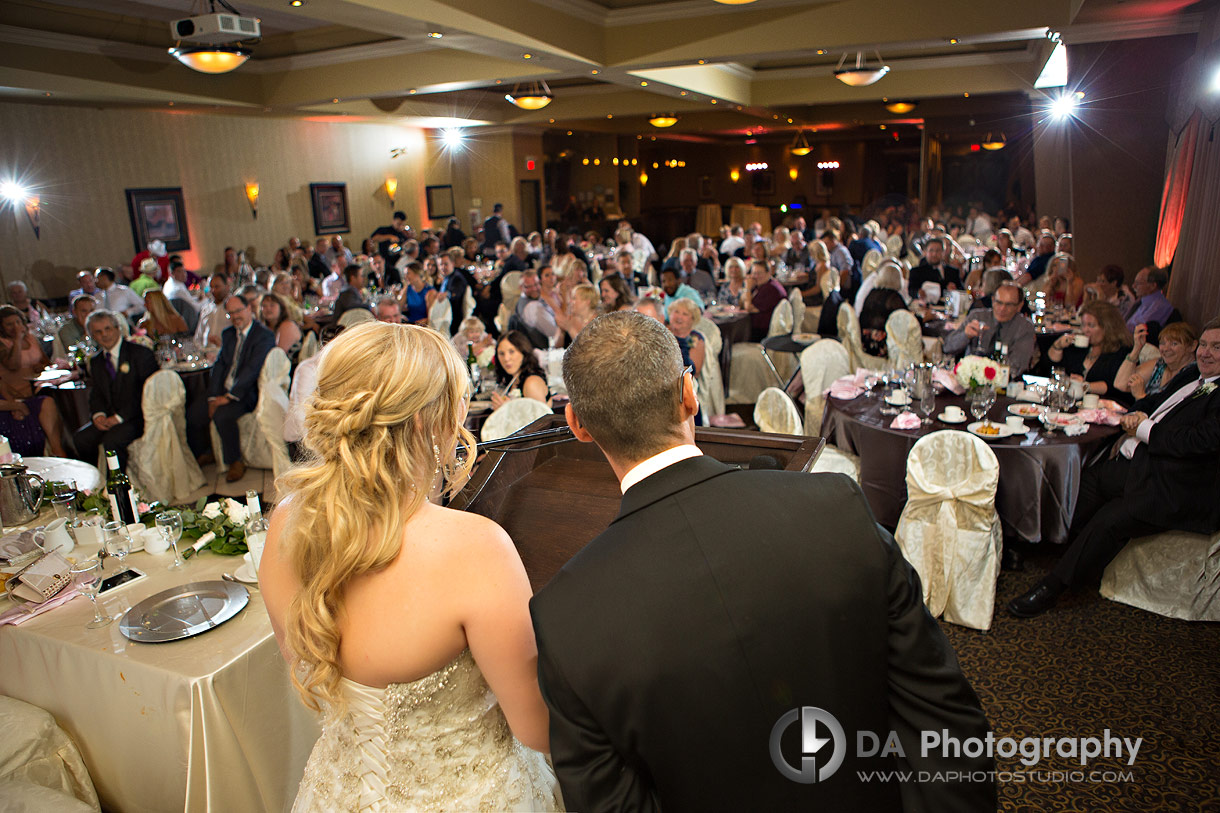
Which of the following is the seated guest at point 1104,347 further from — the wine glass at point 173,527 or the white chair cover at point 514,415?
the wine glass at point 173,527

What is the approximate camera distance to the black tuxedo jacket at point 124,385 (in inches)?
212

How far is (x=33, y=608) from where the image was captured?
7.83 feet

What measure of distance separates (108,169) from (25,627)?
36.7ft

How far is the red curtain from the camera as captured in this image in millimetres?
6871

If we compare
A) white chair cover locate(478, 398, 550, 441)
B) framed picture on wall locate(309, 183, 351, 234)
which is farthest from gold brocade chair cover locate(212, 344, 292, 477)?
framed picture on wall locate(309, 183, 351, 234)

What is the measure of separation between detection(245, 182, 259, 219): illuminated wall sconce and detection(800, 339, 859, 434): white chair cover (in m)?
11.3

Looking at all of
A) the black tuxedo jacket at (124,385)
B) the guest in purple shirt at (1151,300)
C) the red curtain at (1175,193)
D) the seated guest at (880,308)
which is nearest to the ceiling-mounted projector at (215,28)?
the black tuxedo jacket at (124,385)

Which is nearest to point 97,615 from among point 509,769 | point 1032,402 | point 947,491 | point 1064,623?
point 509,769

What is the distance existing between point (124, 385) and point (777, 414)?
440cm

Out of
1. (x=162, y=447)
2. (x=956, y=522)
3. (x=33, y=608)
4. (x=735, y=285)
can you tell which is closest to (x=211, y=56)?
(x=162, y=447)

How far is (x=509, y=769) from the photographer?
1.57 metres

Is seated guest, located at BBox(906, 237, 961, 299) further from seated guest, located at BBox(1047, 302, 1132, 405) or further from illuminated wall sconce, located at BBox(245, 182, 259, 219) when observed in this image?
illuminated wall sconce, located at BBox(245, 182, 259, 219)

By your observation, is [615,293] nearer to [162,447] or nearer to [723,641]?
[162,447]

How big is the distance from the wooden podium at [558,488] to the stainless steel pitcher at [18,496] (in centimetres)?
→ 210
